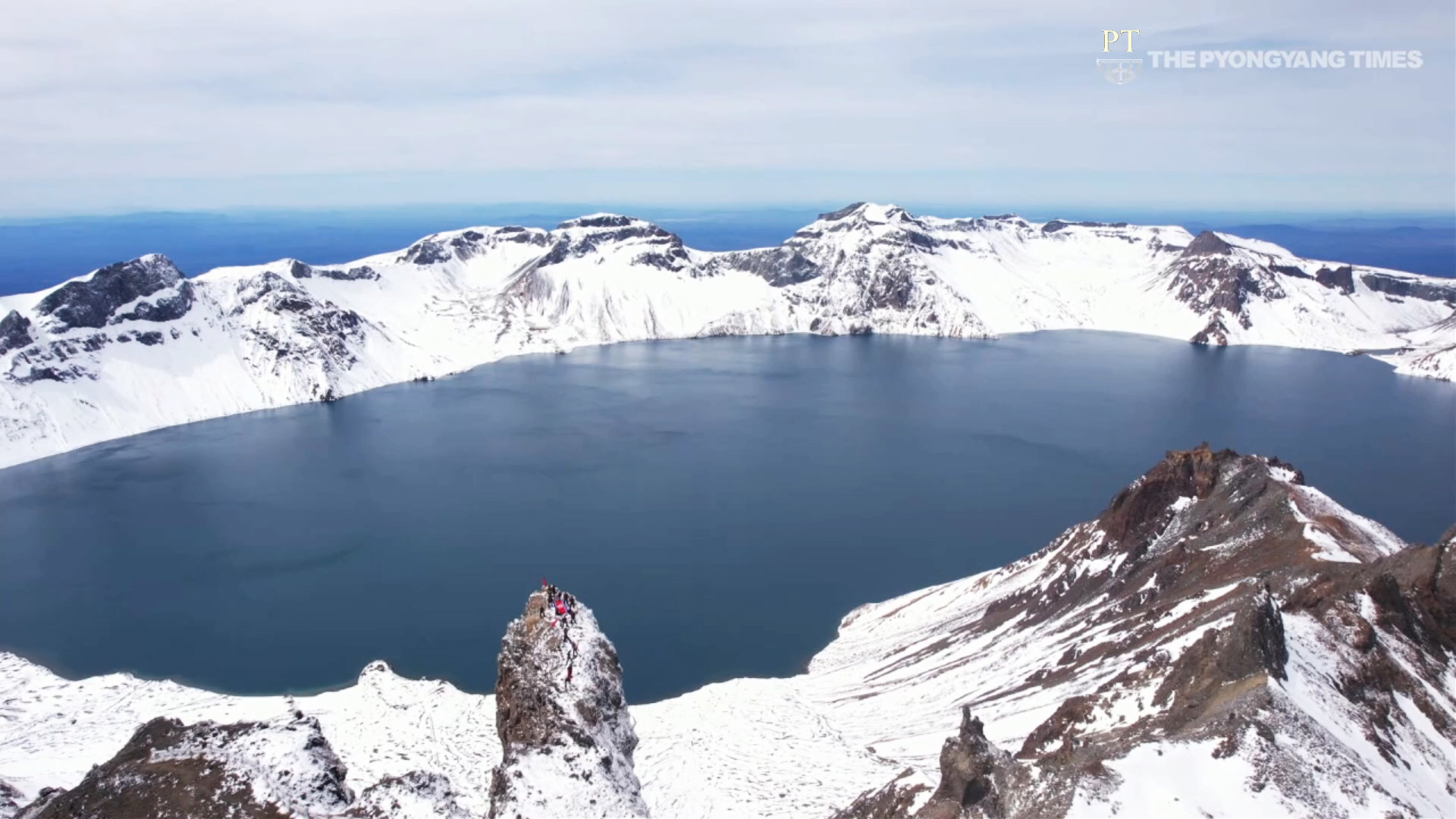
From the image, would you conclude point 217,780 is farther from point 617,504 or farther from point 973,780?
point 617,504

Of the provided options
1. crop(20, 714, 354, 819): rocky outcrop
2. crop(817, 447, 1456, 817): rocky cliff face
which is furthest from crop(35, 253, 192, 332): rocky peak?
crop(817, 447, 1456, 817): rocky cliff face

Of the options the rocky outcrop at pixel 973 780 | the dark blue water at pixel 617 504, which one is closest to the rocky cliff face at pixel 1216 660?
the rocky outcrop at pixel 973 780

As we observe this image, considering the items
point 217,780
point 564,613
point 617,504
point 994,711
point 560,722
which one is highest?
point 564,613

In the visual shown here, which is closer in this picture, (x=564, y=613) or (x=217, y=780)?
(x=217, y=780)

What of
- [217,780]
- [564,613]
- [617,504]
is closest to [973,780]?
[564,613]

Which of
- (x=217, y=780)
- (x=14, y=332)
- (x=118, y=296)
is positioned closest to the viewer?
(x=217, y=780)

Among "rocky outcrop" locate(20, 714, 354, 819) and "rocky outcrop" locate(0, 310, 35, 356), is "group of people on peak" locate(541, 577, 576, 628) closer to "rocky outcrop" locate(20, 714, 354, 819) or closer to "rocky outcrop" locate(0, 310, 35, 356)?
"rocky outcrop" locate(20, 714, 354, 819)

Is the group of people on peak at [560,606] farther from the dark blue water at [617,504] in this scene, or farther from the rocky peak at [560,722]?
the dark blue water at [617,504]

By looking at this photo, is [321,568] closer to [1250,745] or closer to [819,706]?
[819,706]
